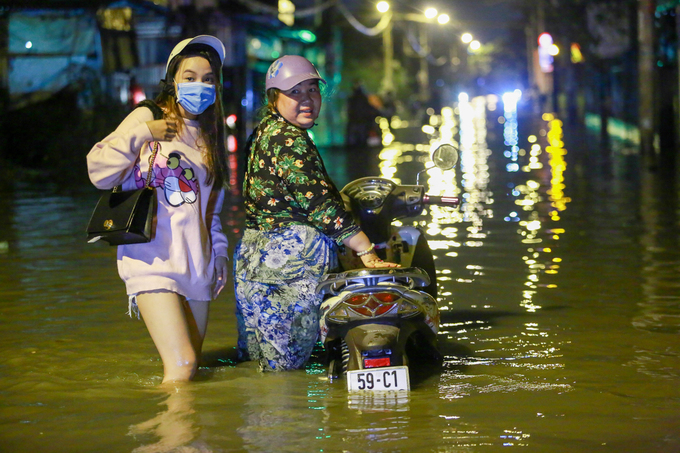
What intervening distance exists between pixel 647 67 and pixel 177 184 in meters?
16.2

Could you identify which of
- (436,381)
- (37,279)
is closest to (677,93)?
(37,279)

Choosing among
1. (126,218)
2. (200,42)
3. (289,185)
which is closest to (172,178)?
(126,218)

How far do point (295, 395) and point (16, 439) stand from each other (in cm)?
135

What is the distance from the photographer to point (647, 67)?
62.9 ft

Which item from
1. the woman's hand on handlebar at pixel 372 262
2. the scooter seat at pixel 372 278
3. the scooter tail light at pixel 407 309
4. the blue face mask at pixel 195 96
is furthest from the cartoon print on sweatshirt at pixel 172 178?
the scooter tail light at pixel 407 309

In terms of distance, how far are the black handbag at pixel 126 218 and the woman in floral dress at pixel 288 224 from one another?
0.63 meters

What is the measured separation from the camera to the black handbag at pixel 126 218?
15.1 feet

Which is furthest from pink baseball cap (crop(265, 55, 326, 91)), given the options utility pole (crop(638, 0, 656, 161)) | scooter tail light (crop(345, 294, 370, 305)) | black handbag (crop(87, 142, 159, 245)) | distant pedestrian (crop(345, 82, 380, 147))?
distant pedestrian (crop(345, 82, 380, 147))

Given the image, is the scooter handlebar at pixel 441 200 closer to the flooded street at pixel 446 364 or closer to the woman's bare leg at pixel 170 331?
the flooded street at pixel 446 364

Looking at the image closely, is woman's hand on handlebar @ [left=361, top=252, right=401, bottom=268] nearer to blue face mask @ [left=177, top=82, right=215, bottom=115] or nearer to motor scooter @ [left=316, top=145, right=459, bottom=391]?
motor scooter @ [left=316, top=145, right=459, bottom=391]

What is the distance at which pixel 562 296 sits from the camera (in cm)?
740

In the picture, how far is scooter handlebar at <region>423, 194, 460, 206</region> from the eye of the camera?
18.0 feet

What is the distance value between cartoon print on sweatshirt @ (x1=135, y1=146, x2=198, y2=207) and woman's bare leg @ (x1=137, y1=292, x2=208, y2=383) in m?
0.49

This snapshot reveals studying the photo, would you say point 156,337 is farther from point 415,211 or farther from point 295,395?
point 415,211
